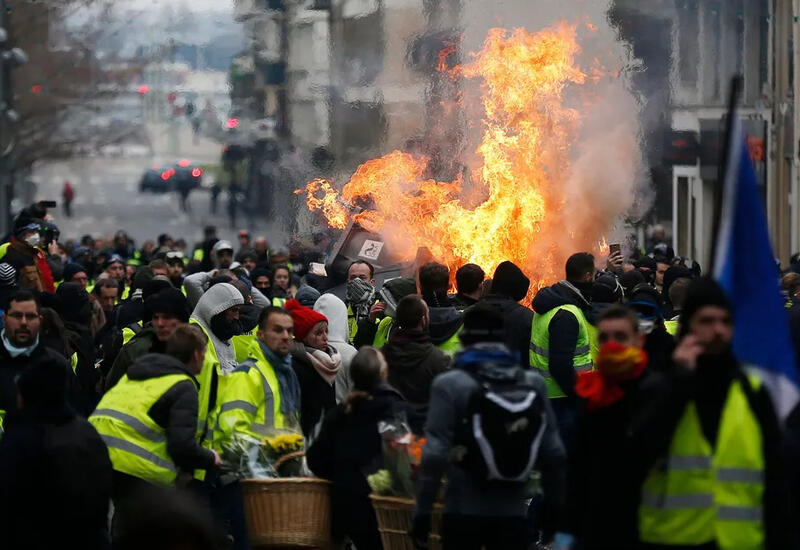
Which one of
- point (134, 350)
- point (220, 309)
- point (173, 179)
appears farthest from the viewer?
point (173, 179)

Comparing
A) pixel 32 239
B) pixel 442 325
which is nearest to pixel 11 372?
pixel 442 325

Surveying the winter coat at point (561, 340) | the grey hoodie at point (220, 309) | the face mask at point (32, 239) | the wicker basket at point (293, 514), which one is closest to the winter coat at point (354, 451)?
the wicker basket at point (293, 514)

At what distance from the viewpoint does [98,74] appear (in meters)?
65.4

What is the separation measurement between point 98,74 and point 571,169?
4669 centimetres

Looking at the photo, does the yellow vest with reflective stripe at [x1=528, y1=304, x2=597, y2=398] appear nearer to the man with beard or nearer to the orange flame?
the man with beard

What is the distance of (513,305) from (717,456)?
17.4 feet

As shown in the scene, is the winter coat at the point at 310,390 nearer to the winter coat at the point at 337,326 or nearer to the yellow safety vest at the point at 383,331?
the winter coat at the point at 337,326

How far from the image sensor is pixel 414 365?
30.7 feet

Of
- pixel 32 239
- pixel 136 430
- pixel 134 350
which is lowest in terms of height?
pixel 136 430

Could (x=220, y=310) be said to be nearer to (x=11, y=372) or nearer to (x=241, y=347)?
(x=241, y=347)

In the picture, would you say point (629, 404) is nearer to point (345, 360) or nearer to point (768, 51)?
point (345, 360)

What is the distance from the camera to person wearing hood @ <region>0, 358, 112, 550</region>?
23.0 ft

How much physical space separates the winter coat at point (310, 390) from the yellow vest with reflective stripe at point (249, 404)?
499mm

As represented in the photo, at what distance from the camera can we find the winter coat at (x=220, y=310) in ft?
34.4
